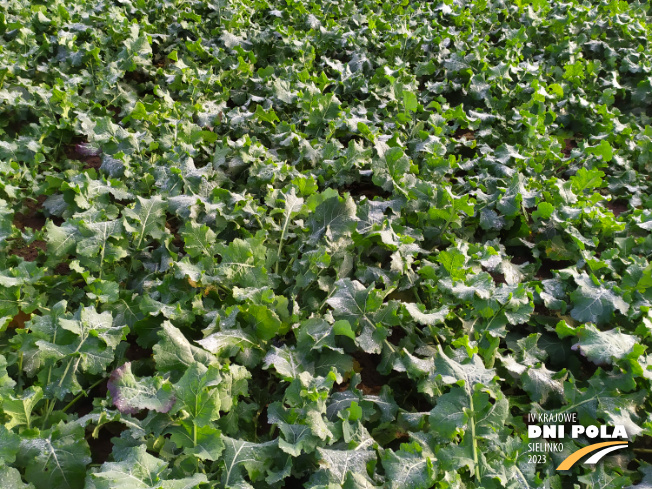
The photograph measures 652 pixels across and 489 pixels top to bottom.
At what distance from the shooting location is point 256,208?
3215mm

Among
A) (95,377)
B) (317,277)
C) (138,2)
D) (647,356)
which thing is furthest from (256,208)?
(138,2)

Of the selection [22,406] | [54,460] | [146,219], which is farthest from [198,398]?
[146,219]

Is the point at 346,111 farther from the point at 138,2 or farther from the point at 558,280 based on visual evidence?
the point at 138,2

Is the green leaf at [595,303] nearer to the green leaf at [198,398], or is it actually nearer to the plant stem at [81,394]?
the green leaf at [198,398]

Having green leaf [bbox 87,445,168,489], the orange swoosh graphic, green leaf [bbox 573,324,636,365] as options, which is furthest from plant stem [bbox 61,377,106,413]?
green leaf [bbox 573,324,636,365]

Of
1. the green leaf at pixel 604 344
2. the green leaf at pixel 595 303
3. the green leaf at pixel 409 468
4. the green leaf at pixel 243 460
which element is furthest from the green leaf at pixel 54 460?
the green leaf at pixel 595 303

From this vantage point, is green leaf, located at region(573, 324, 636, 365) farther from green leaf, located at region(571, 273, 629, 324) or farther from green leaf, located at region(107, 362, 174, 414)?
green leaf, located at region(107, 362, 174, 414)

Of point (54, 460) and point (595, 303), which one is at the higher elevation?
point (595, 303)

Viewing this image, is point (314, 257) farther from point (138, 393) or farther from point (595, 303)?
point (595, 303)

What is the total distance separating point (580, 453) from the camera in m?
2.26

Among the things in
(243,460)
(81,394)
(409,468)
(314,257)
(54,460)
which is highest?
(314,257)

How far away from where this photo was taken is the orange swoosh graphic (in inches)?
87.8

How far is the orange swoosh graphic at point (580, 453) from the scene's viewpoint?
223cm

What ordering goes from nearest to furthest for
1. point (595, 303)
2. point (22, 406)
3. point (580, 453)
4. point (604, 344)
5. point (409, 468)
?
point (409, 468)
point (22, 406)
point (580, 453)
point (604, 344)
point (595, 303)
